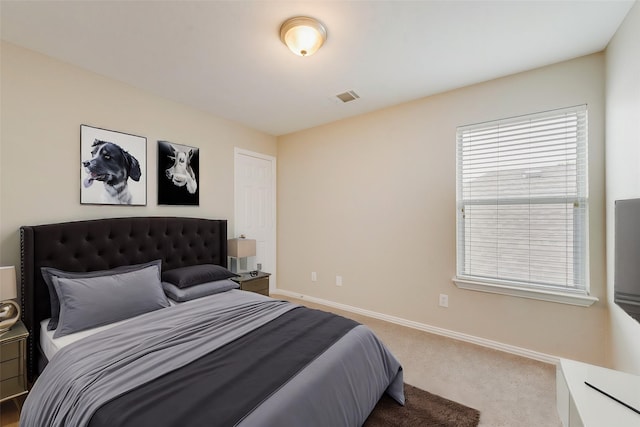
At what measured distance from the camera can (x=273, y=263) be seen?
4391 millimetres

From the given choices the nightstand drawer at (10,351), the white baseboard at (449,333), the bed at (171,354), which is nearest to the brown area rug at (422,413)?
the bed at (171,354)

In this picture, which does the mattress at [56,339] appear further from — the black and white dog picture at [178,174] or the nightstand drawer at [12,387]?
the black and white dog picture at [178,174]

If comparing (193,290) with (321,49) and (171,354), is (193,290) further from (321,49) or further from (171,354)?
(321,49)

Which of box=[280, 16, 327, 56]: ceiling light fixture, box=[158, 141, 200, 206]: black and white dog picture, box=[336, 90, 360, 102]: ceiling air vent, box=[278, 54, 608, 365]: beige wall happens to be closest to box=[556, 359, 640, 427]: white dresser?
box=[278, 54, 608, 365]: beige wall

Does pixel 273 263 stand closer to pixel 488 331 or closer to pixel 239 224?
pixel 239 224

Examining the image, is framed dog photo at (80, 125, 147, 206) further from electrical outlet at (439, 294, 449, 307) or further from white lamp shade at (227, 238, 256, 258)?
electrical outlet at (439, 294, 449, 307)

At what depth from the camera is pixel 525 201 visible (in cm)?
253

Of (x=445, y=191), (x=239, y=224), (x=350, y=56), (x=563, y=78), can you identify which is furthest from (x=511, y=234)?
(x=239, y=224)

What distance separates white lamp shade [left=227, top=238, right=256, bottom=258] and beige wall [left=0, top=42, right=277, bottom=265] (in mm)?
764

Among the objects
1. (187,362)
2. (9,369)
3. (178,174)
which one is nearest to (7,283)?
(9,369)

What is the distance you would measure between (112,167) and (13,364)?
162 centimetres

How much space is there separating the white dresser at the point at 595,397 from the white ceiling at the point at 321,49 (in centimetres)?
211

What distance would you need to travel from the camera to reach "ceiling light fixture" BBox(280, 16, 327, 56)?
183cm

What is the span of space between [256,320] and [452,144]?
99.4 inches
